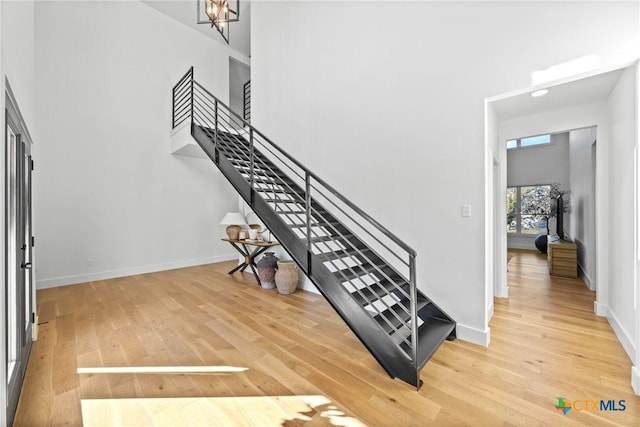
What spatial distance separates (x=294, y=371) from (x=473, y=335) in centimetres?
172

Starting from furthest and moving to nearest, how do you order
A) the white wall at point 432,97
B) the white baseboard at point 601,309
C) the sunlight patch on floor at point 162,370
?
the white baseboard at point 601,309, the white wall at point 432,97, the sunlight patch on floor at point 162,370

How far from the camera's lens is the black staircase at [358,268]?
2051 mm

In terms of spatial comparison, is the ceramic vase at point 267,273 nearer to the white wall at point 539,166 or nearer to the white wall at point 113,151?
the white wall at point 113,151

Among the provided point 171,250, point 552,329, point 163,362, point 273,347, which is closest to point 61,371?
point 163,362

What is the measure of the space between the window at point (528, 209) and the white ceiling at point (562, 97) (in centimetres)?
597

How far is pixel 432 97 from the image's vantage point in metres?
2.79

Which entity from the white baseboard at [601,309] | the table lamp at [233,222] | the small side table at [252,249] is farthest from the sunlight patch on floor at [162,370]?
the white baseboard at [601,309]


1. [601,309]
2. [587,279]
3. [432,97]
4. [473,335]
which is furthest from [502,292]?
[432,97]

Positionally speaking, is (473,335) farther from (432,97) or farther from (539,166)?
(539,166)

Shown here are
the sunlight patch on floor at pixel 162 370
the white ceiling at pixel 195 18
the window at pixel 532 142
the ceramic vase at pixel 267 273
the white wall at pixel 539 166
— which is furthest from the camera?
the window at pixel 532 142

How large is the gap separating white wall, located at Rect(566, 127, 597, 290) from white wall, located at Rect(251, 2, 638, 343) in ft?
6.47

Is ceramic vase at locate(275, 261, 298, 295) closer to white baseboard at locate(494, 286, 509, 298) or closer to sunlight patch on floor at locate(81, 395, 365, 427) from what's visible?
sunlight patch on floor at locate(81, 395, 365, 427)

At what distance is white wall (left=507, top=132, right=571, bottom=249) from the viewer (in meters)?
7.37

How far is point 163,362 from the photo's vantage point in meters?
2.24
